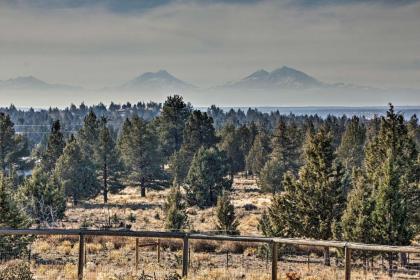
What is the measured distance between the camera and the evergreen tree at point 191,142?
69000 millimetres

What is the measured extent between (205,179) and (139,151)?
513 inches

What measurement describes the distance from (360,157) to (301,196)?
48862 mm

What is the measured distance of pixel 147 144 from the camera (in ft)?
227

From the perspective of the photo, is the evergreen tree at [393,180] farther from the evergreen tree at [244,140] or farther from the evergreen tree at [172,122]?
the evergreen tree at [244,140]

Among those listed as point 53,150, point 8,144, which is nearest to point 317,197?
point 53,150

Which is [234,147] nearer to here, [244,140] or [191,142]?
[244,140]

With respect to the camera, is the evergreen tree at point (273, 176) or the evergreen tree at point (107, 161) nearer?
the evergreen tree at point (107, 161)

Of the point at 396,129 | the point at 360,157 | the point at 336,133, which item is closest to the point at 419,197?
the point at 396,129

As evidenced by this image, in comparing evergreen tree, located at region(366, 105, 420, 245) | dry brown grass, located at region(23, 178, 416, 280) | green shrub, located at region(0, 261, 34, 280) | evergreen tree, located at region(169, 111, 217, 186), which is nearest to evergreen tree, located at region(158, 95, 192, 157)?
evergreen tree, located at region(169, 111, 217, 186)

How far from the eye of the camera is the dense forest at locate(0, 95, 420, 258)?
26.8 m

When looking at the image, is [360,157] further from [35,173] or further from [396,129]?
[35,173]

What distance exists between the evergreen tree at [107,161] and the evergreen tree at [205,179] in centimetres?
1248

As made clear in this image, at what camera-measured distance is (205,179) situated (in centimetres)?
6009

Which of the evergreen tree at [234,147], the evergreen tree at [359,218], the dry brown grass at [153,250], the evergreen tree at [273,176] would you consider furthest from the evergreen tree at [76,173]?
the evergreen tree at [359,218]
